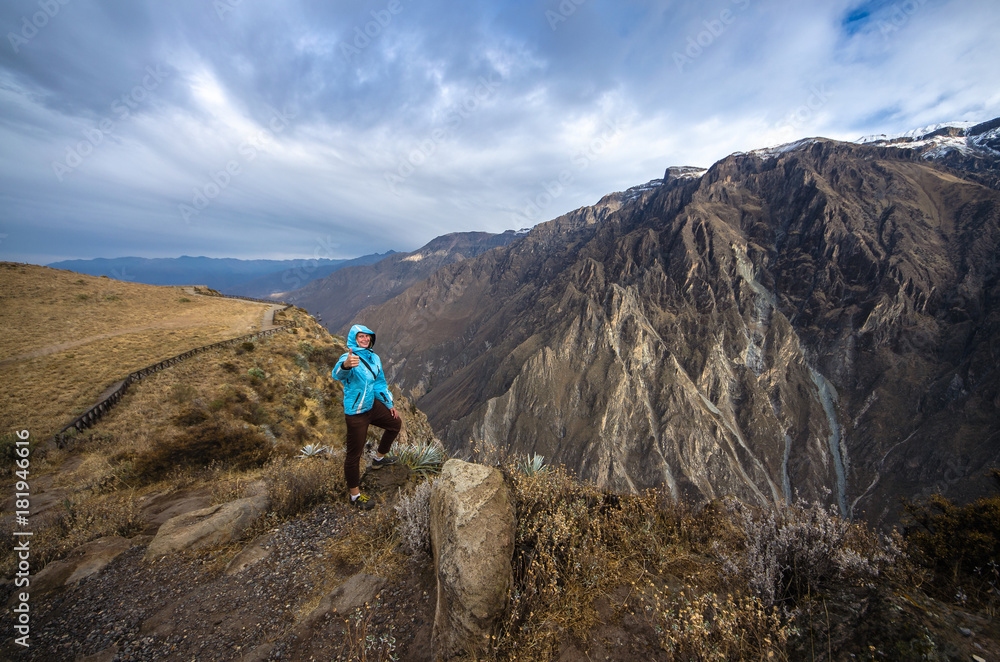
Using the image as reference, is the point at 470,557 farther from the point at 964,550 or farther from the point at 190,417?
the point at 190,417

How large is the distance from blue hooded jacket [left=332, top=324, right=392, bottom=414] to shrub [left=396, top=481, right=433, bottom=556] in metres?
1.69

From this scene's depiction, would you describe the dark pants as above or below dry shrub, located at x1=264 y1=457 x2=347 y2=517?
above

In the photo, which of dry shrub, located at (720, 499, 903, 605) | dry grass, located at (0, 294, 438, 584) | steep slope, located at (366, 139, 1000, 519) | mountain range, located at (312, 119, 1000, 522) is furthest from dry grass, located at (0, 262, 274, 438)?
steep slope, located at (366, 139, 1000, 519)

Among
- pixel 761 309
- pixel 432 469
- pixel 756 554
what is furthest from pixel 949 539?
pixel 761 309

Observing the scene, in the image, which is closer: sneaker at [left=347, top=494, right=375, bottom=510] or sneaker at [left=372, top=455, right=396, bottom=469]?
sneaker at [left=347, top=494, right=375, bottom=510]

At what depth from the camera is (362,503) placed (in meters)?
5.14

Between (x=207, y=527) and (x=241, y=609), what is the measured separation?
195cm

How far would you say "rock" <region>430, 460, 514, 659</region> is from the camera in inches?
105

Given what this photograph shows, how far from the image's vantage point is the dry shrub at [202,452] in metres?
7.87

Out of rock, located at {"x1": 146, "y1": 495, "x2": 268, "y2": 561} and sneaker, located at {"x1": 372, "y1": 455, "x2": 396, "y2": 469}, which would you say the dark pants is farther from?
rock, located at {"x1": 146, "y1": 495, "x2": 268, "y2": 561}

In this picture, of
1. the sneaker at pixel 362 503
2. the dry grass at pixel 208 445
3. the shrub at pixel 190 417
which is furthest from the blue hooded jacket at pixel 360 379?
the shrub at pixel 190 417

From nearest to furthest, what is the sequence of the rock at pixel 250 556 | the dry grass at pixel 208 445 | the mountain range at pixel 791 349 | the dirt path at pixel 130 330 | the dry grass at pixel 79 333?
the rock at pixel 250 556 → the dry grass at pixel 208 445 → the dry grass at pixel 79 333 → the dirt path at pixel 130 330 → the mountain range at pixel 791 349

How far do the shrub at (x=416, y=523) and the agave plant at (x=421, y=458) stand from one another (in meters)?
1.72

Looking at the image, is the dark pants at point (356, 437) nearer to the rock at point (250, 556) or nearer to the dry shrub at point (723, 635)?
the rock at point (250, 556)
